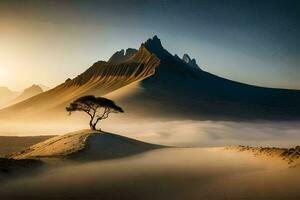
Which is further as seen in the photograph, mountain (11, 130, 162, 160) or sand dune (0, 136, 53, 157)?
sand dune (0, 136, 53, 157)

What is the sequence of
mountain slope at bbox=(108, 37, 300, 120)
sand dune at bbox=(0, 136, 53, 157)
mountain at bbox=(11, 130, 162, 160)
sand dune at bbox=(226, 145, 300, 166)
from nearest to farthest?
1. sand dune at bbox=(226, 145, 300, 166)
2. mountain at bbox=(11, 130, 162, 160)
3. sand dune at bbox=(0, 136, 53, 157)
4. mountain slope at bbox=(108, 37, 300, 120)

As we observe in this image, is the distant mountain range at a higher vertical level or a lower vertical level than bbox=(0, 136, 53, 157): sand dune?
higher

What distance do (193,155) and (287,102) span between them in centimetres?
15798

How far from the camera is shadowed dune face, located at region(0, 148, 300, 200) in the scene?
19266 millimetres

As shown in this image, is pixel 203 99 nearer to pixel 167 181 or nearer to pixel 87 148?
pixel 87 148

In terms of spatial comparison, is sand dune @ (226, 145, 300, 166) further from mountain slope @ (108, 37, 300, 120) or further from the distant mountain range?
mountain slope @ (108, 37, 300, 120)

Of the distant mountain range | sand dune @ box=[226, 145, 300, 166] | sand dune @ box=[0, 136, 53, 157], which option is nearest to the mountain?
sand dune @ box=[226, 145, 300, 166]

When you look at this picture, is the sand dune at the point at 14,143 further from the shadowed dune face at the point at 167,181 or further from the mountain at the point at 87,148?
the shadowed dune face at the point at 167,181

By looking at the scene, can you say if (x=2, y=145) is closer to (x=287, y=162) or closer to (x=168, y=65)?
(x=287, y=162)

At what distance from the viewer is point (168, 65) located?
197625 mm

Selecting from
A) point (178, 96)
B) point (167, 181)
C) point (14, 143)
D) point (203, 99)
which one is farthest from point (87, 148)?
point (203, 99)

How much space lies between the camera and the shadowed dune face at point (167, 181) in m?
19.3

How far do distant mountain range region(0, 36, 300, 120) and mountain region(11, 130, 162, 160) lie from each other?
294 ft

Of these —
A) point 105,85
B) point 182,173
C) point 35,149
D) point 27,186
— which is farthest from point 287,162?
point 105,85
